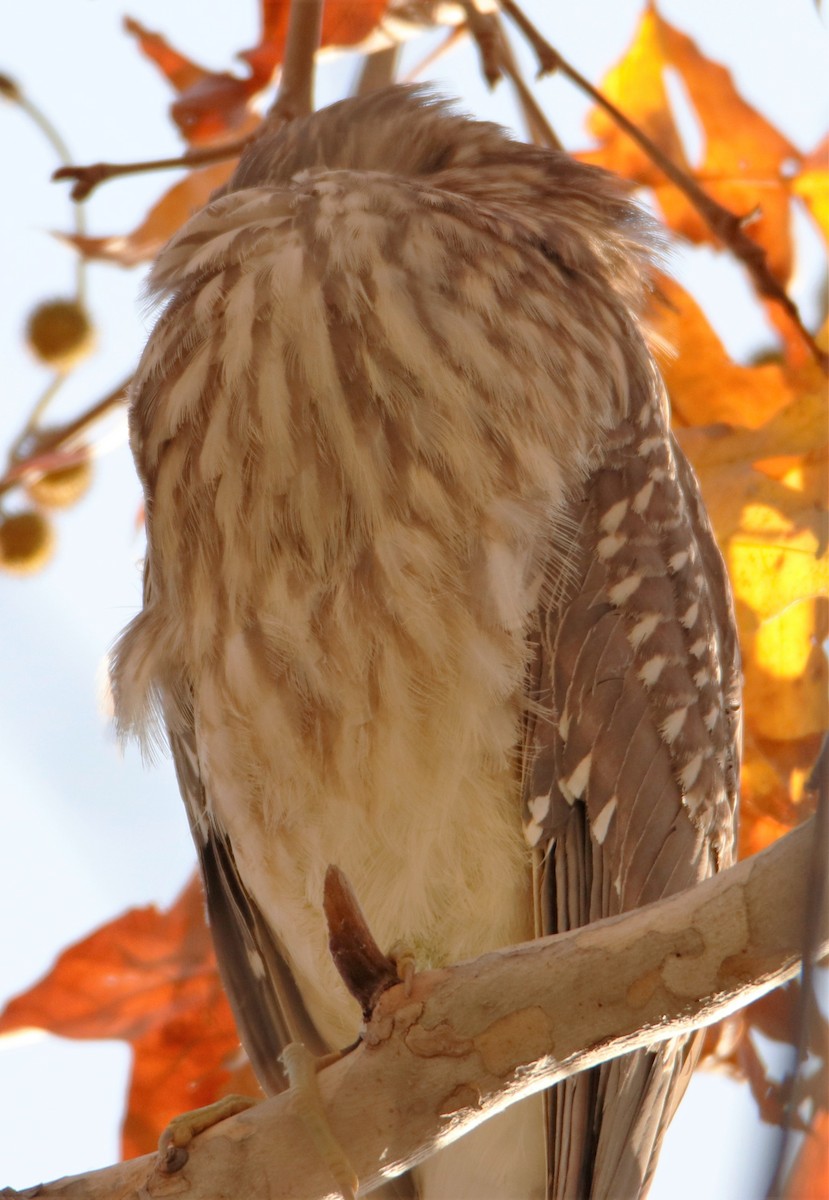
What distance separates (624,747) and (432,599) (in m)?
0.34

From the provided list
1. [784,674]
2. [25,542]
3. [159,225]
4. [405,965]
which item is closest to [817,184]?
[784,674]

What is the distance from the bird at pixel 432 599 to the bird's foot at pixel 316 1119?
1.47 feet

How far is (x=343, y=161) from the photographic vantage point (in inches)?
94.6

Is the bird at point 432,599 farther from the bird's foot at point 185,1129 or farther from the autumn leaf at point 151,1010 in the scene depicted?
the bird's foot at point 185,1129

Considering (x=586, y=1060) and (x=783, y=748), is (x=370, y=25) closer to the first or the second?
(x=783, y=748)

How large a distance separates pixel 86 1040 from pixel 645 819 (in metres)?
1.00

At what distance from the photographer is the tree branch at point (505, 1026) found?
1.25m

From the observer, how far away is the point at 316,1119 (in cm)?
142

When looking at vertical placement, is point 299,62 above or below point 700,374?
above

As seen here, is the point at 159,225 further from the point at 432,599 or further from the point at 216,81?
the point at 432,599

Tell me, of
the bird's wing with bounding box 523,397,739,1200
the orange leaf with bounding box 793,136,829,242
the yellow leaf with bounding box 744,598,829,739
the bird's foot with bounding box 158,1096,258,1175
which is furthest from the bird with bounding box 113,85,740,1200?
the orange leaf with bounding box 793,136,829,242

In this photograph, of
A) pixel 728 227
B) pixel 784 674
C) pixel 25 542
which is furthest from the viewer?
pixel 25 542

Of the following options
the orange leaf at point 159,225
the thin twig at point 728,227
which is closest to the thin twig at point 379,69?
the orange leaf at point 159,225

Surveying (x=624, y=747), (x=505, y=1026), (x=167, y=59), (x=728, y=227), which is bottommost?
(x=505, y=1026)
